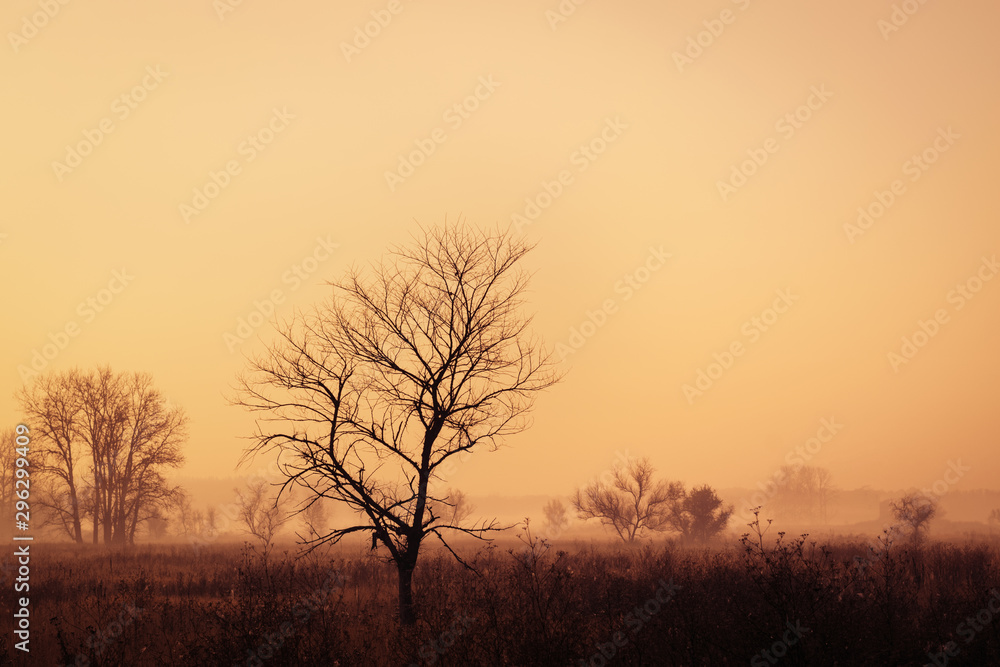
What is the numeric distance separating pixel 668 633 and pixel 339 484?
5.68 meters

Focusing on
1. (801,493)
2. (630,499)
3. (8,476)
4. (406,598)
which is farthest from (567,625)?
(801,493)

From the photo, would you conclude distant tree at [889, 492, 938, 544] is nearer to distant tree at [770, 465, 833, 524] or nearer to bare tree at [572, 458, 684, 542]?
bare tree at [572, 458, 684, 542]

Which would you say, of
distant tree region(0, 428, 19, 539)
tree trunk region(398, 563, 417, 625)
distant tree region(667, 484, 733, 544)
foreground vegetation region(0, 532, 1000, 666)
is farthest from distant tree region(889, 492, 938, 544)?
distant tree region(0, 428, 19, 539)

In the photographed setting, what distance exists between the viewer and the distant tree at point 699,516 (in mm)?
44562

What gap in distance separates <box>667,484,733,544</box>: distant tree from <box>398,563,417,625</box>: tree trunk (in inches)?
1445

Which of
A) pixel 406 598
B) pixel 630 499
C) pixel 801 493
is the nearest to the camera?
pixel 406 598

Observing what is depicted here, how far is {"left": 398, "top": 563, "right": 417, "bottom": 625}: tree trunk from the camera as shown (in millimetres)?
11078

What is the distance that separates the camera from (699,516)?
44719 mm

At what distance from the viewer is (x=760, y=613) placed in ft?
32.4

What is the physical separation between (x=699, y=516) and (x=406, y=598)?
37.8 meters

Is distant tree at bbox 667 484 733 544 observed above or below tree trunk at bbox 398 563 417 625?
below

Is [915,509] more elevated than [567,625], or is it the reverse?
[567,625]

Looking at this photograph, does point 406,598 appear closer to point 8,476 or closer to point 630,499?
point 630,499

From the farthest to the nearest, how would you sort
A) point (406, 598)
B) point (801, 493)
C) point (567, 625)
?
point (801, 493) < point (406, 598) < point (567, 625)
